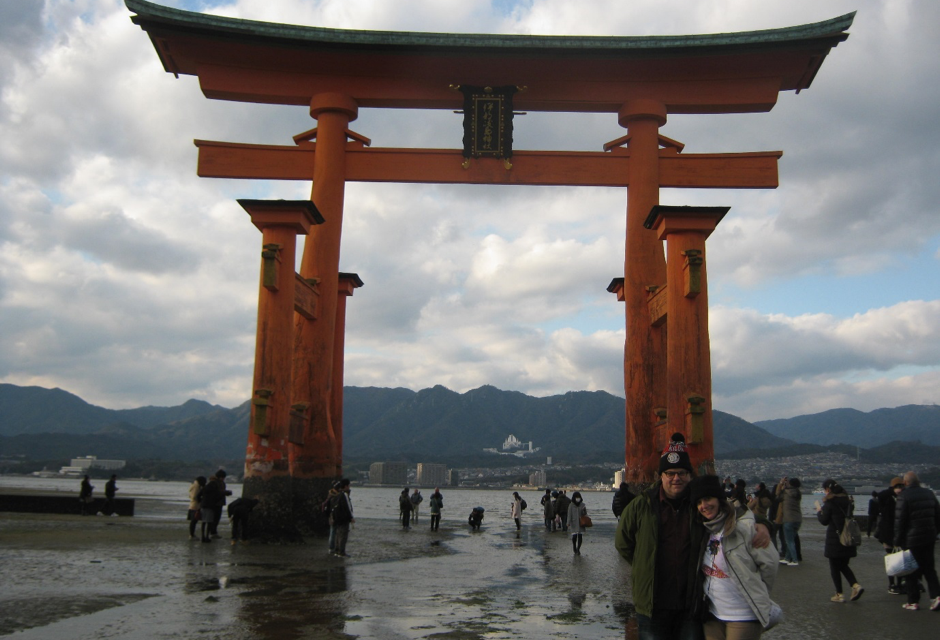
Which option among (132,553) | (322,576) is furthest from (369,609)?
(132,553)

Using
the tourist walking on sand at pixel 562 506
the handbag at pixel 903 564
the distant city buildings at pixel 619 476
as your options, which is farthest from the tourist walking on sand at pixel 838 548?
the tourist walking on sand at pixel 562 506

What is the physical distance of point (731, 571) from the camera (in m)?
4.63

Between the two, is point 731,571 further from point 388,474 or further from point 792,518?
point 388,474

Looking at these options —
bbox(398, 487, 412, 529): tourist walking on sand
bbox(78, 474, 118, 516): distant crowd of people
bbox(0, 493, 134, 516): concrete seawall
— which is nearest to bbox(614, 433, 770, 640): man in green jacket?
bbox(398, 487, 412, 529): tourist walking on sand

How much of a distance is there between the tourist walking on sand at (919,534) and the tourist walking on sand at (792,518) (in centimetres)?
510

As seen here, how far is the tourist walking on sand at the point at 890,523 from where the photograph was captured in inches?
435

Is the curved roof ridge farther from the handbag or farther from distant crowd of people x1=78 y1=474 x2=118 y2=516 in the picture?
distant crowd of people x1=78 y1=474 x2=118 y2=516

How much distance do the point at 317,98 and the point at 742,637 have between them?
1764cm

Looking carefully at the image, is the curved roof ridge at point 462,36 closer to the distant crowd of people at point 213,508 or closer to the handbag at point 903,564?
the distant crowd of people at point 213,508

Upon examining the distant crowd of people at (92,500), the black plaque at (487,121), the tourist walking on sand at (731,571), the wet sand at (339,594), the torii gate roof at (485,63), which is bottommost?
the wet sand at (339,594)

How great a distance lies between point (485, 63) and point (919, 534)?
13665 mm

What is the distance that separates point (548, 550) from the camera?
18531 millimetres

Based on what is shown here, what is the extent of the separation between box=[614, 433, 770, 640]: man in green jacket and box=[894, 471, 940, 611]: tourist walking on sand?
6040mm

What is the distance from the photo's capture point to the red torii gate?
1842 centimetres
